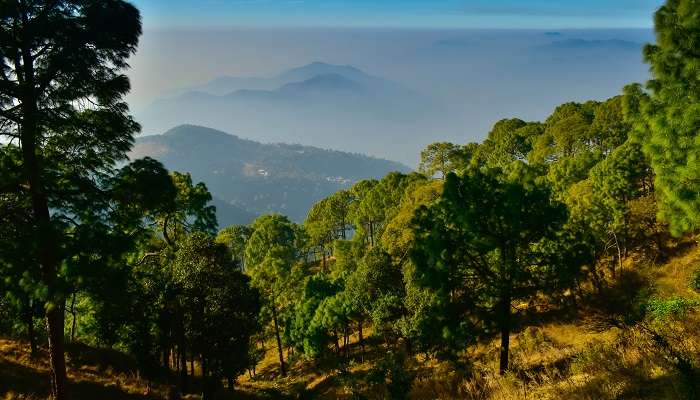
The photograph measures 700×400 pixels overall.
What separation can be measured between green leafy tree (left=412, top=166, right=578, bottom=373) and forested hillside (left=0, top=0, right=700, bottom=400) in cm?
8

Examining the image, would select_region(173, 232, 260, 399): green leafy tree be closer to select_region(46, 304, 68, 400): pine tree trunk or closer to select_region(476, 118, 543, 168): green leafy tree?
select_region(46, 304, 68, 400): pine tree trunk

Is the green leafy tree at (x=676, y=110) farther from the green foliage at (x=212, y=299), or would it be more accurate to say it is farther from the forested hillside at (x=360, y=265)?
the green foliage at (x=212, y=299)

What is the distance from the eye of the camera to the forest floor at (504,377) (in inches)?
360

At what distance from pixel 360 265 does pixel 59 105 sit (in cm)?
2735

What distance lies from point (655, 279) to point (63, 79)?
119 ft

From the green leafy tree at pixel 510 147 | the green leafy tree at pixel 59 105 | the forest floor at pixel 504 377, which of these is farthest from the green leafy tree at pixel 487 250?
the green leafy tree at pixel 510 147

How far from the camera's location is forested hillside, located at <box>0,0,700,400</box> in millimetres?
10477

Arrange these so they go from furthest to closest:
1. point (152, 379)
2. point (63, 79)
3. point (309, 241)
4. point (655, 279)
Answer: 1. point (309, 241)
2. point (655, 279)
3. point (152, 379)
4. point (63, 79)

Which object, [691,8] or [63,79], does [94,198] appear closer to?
[63,79]

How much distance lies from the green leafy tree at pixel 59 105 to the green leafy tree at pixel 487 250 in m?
12.2

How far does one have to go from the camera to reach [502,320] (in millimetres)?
18156

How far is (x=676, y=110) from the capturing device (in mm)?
12922

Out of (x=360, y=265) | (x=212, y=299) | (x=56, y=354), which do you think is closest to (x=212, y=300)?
(x=212, y=299)

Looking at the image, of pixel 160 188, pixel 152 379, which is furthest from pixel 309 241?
pixel 160 188
